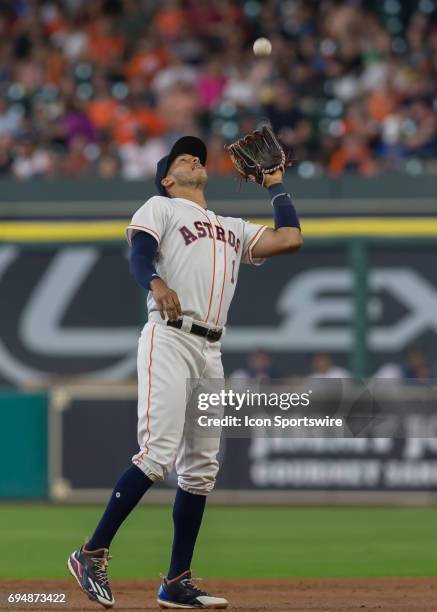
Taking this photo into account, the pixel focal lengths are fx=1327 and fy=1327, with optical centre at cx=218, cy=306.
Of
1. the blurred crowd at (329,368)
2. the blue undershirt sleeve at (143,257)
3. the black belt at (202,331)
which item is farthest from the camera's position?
the blurred crowd at (329,368)

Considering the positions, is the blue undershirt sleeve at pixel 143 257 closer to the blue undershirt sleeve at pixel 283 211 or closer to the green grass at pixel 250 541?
the blue undershirt sleeve at pixel 283 211

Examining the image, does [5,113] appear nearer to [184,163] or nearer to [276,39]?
[276,39]

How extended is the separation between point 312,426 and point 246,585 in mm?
5251

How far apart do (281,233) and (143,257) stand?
2.12 ft

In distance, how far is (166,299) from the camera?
5273mm

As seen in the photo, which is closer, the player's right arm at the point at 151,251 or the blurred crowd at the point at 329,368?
the player's right arm at the point at 151,251

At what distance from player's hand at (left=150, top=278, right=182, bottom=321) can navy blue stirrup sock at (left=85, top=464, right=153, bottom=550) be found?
0.66 meters

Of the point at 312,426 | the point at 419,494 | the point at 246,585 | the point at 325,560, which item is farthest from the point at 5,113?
the point at 246,585

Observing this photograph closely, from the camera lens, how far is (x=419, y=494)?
1148cm

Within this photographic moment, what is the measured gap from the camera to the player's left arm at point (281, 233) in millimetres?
5676

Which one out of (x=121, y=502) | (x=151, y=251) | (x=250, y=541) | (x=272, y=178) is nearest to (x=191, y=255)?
(x=151, y=251)

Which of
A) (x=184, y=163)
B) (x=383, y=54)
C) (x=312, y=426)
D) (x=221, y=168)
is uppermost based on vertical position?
(x=383, y=54)

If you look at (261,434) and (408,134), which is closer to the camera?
(261,434)
